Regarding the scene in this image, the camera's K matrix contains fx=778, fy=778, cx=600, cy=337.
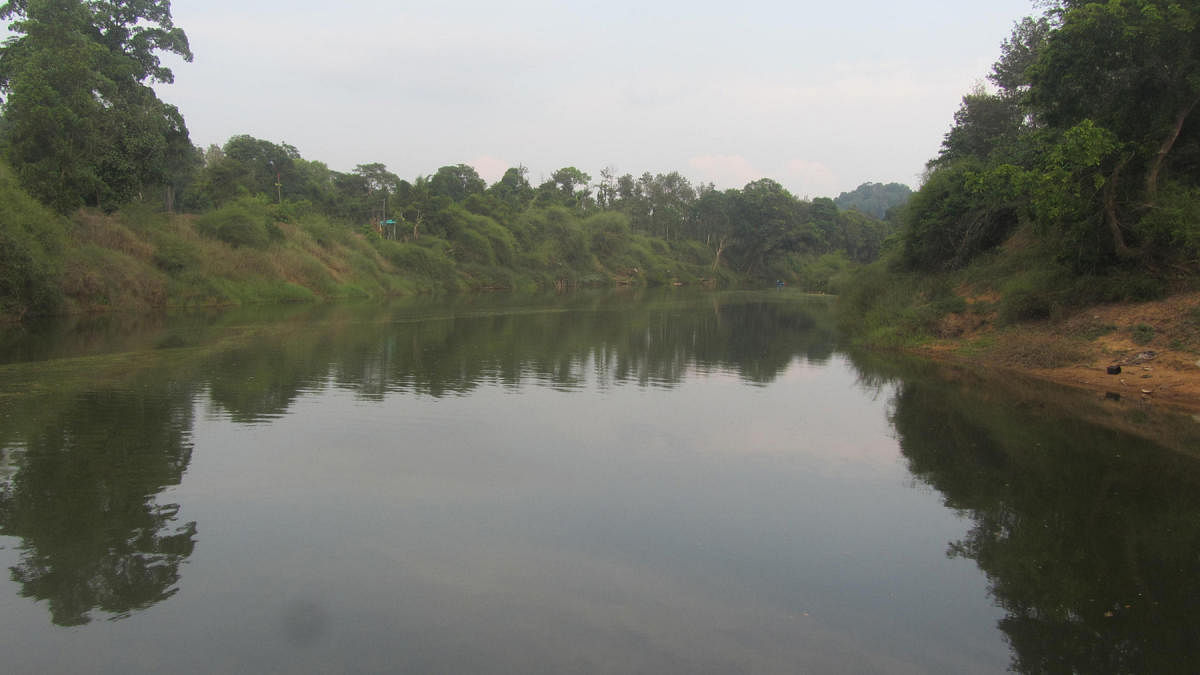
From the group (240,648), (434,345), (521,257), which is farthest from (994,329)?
(521,257)

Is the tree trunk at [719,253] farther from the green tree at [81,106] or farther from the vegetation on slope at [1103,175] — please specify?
the vegetation on slope at [1103,175]

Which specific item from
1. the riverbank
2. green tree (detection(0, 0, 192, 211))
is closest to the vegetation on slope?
the riverbank

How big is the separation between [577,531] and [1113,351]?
13723 mm

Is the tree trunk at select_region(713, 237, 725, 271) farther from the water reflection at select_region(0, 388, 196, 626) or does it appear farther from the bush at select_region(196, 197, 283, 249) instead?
the water reflection at select_region(0, 388, 196, 626)

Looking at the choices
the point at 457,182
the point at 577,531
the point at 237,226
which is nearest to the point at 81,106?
the point at 237,226

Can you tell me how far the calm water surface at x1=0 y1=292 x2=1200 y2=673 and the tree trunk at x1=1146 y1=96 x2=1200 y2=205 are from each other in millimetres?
6465

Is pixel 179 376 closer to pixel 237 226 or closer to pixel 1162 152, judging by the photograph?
pixel 1162 152

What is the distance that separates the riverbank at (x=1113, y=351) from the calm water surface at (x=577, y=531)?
1.65 m

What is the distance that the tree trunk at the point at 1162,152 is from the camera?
54.5 ft

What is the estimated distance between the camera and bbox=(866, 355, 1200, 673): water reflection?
5324 mm

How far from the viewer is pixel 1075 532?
7332 millimetres

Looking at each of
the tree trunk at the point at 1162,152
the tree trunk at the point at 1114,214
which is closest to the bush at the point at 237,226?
the tree trunk at the point at 1114,214

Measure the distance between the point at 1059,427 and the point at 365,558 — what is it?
10462 mm

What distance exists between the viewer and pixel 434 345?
22422 mm
